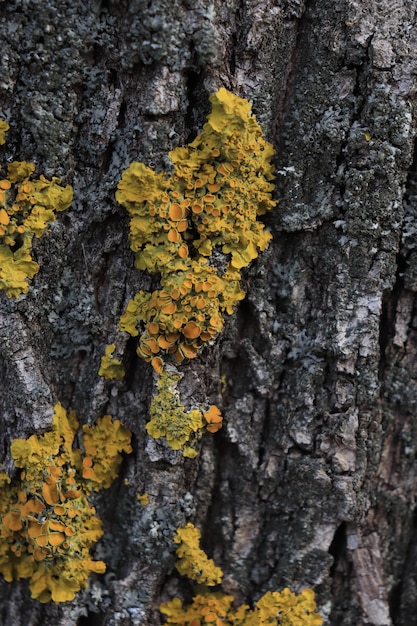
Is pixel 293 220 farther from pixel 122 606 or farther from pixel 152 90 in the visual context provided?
pixel 122 606

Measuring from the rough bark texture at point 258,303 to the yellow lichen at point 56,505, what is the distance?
66 mm

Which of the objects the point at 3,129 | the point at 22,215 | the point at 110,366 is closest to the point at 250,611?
the point at 110,366

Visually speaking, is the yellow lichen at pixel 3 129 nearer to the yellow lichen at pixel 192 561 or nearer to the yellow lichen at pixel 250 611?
the yellow lichen at pixel 192 561

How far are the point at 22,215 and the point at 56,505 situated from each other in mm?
956

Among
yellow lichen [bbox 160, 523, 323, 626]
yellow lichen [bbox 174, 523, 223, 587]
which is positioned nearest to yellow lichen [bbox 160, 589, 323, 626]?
yellow lichen [bbox 160, 523, 323, 626]

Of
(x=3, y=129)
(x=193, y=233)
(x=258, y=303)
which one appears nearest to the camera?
(x=3, y=129)

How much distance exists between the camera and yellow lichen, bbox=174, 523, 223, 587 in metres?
1.90

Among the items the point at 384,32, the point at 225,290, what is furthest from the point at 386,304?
the point at 384,32

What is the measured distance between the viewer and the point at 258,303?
1872 mm

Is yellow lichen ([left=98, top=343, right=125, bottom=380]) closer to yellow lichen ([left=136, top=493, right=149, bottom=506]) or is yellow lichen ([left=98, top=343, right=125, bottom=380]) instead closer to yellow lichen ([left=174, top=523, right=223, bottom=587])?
yellow lichen ([left=136, top=493, right=149, bottom=506])

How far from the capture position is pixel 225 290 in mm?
1767

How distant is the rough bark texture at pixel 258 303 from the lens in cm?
163

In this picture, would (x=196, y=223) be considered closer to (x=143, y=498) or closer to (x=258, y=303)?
(x=258, y=303)

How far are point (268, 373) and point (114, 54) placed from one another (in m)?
1.15
